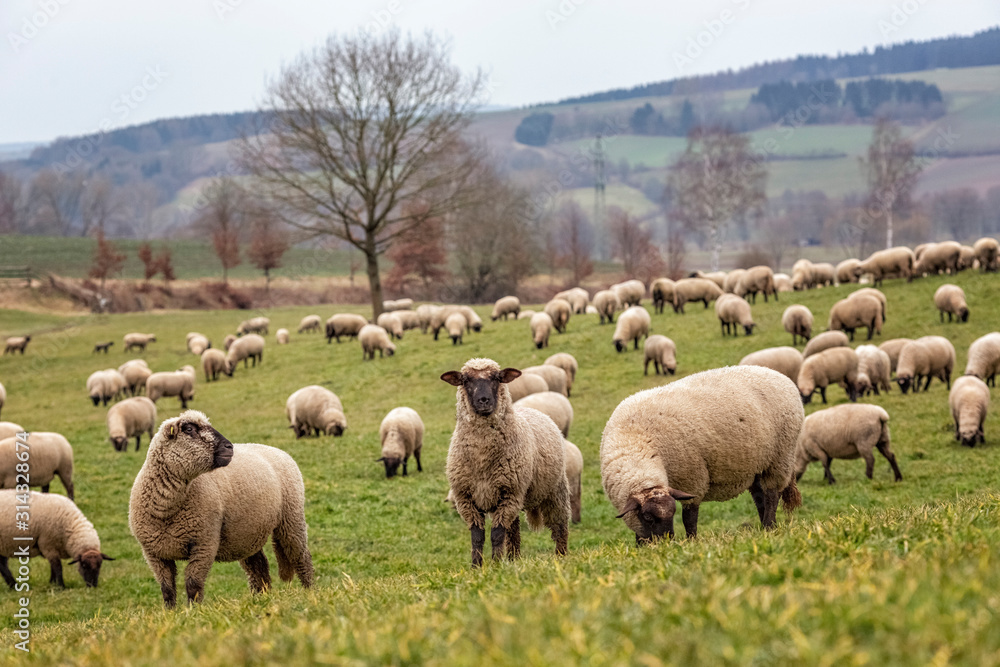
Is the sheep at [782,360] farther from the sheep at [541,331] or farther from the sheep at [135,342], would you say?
the sheep at [135,342]

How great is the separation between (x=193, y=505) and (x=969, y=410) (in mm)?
13960

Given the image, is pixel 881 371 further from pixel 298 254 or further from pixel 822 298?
pixel 298 254

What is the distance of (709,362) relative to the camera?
23688 mm

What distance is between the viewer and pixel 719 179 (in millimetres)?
64500

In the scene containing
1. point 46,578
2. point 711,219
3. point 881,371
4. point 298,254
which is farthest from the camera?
point 298,254

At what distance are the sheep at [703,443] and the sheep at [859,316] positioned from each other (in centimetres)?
1731

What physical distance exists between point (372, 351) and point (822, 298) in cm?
1780

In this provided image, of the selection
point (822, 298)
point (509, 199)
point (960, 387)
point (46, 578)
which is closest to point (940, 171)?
point (509, 199)

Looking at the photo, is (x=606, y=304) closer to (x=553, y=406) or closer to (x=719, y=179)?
(x=553, y=406)

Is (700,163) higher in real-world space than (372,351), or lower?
higher

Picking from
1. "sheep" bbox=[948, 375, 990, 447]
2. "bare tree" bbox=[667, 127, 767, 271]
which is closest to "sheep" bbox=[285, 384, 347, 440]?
"sheep" bbox=[948, 375, 990, 447]

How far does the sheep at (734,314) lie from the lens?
26703mm

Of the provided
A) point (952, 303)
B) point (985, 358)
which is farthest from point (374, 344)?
point (985, 358)

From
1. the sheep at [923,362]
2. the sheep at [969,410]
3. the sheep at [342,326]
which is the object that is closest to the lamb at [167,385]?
the sheep at [342,326]
